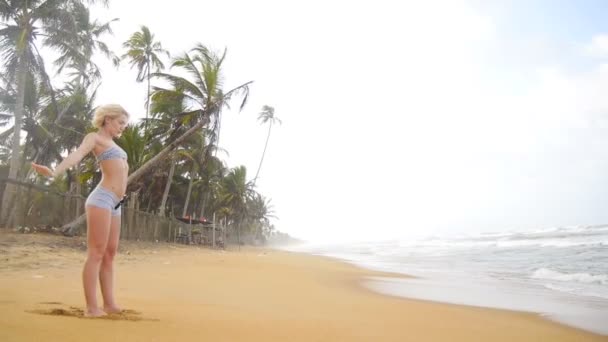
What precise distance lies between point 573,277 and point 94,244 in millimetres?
9276

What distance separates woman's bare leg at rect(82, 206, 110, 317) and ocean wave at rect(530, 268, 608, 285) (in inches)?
342

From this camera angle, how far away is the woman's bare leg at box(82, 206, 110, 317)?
2.35 metres

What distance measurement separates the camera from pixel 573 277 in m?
8.35

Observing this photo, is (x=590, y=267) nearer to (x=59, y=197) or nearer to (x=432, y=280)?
(x=432, y=280)

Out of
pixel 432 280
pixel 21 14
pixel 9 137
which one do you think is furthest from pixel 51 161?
pixel 432 280

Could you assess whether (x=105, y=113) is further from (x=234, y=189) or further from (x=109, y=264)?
(x=234, y=189)

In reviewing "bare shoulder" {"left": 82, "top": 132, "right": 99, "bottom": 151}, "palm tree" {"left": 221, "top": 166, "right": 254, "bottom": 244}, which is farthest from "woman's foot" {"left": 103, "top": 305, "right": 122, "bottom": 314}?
"palm tree" {"left": 221, "top": 166, "right": 254, "bottom": 244}

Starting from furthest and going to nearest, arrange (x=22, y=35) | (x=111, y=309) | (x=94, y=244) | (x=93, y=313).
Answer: (x=22, y=35) → (x=111, y=309) → (x=94, y=244) → (x=93, y=313)

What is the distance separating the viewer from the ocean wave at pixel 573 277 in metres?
7.90

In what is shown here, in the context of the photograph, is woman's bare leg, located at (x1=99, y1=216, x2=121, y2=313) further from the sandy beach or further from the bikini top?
the bikini top

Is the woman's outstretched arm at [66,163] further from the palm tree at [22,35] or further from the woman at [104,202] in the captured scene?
the palm tree at [22,35]

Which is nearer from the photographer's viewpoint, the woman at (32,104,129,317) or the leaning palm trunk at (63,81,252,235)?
the woman at (32,104,129,317)

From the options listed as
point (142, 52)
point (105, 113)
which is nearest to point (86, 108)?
point (142, 52)

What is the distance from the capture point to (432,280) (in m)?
7.96
